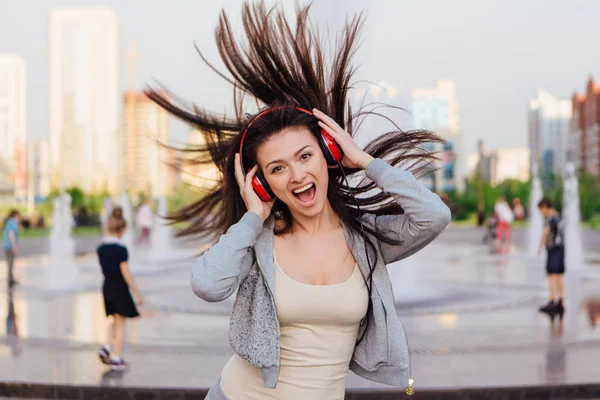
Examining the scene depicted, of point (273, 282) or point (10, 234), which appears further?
point (10, 234)

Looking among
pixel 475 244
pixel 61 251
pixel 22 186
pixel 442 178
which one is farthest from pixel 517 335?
pixel 442 178

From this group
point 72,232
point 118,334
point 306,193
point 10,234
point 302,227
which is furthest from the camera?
point 72,232

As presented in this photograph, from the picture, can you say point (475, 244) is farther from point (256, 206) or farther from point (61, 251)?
point (256, 206)

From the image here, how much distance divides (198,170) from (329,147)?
0.74 m

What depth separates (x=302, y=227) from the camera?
2561 millimetres

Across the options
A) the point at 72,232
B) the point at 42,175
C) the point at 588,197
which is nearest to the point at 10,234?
the point at 72,232

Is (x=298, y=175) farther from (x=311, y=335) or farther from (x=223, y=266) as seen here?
(x=311, y=335)

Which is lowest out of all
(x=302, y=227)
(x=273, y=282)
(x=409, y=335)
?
(x=409, y=335)

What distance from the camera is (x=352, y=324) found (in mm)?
2447

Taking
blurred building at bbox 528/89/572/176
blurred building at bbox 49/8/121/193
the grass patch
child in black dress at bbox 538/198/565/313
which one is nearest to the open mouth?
child in black dress at bbox 538/198/565/313

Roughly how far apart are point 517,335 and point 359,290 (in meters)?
6.81

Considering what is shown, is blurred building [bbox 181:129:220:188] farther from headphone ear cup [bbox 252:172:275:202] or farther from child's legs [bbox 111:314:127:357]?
child's legs [bbox 111:314:127:357]

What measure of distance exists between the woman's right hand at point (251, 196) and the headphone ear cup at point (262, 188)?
1 centimetres

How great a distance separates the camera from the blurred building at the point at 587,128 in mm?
114875
